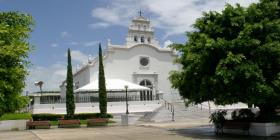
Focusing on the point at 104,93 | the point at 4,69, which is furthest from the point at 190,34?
the point at 104,93

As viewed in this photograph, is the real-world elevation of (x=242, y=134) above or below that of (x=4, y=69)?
below

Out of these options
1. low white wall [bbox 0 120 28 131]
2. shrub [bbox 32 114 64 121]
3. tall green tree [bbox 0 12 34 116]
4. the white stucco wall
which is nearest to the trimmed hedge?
shrub [bbox 32 114 64 121]

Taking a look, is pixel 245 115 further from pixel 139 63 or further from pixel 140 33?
pixel 140 33

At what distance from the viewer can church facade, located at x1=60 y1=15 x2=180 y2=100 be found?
46125mm

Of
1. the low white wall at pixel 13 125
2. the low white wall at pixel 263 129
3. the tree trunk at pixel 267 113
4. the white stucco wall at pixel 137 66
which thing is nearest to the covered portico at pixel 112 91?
the white stucco wall at pixel 137 66

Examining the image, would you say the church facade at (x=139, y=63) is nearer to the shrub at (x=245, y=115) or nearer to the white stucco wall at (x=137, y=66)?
the white stucco wall at (x=137, y=66)

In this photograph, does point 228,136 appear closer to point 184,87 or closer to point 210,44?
point 184,87

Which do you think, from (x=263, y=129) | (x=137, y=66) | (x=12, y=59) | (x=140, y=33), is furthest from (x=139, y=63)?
(x=12, y=59)

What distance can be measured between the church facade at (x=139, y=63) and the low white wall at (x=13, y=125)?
57.8ft

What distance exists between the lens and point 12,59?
8.27 m

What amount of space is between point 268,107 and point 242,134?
1821 mm

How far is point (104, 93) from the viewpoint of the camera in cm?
3591

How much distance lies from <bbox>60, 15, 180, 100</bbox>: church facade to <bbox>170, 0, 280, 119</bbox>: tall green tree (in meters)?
26.5

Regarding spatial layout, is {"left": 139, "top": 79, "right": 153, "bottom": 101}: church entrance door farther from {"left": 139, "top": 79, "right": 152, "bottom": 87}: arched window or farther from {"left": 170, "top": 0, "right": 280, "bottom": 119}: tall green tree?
{"left": 170, "top": 0, "right": 280, "bottom": 119}: tall green tree
